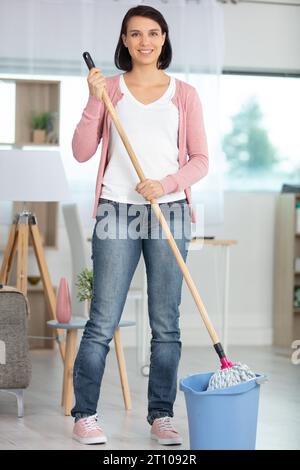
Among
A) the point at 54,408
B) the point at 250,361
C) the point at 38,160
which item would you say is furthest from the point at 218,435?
the point at 250,361

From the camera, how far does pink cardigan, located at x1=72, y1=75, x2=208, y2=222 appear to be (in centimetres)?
299

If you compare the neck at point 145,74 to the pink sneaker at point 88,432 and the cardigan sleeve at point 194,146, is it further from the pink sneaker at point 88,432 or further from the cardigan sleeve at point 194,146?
the pink sneaker at point 88,432

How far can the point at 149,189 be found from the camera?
2.89 metres

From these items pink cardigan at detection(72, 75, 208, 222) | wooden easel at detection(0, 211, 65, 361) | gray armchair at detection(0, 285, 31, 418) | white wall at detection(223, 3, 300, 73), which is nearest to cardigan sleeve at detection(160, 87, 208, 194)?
pink cardigan at detection(72, 75, 208, 222)

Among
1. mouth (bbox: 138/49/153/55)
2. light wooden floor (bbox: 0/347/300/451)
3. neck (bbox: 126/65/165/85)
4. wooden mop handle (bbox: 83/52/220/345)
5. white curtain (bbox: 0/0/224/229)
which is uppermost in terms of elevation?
white curtain (bbox: 0/0/224/229)

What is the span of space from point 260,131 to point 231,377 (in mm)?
4314

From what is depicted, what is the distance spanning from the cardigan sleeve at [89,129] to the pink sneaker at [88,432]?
857mm

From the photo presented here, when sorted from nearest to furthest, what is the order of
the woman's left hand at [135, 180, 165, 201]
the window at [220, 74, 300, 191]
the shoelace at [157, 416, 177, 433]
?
the woman's left hand at [135, 180, 165, 201] → the shoelace at [157, 416, 177, 433] → the window at [220, 74, 300, 191]

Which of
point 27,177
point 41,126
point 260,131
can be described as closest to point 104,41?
point 41,126

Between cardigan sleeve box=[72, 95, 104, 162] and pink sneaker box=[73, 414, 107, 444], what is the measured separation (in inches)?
33.7

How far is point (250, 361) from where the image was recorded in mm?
5707

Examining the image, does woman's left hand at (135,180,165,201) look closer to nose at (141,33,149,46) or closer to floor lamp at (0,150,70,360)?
nose at (141,33,149,46)

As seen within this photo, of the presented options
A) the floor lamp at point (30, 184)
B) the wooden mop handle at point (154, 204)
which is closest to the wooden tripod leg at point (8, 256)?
the floor lamp at point (30, 184)

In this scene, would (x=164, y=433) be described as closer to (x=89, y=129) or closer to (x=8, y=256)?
(x=89, y=129)
